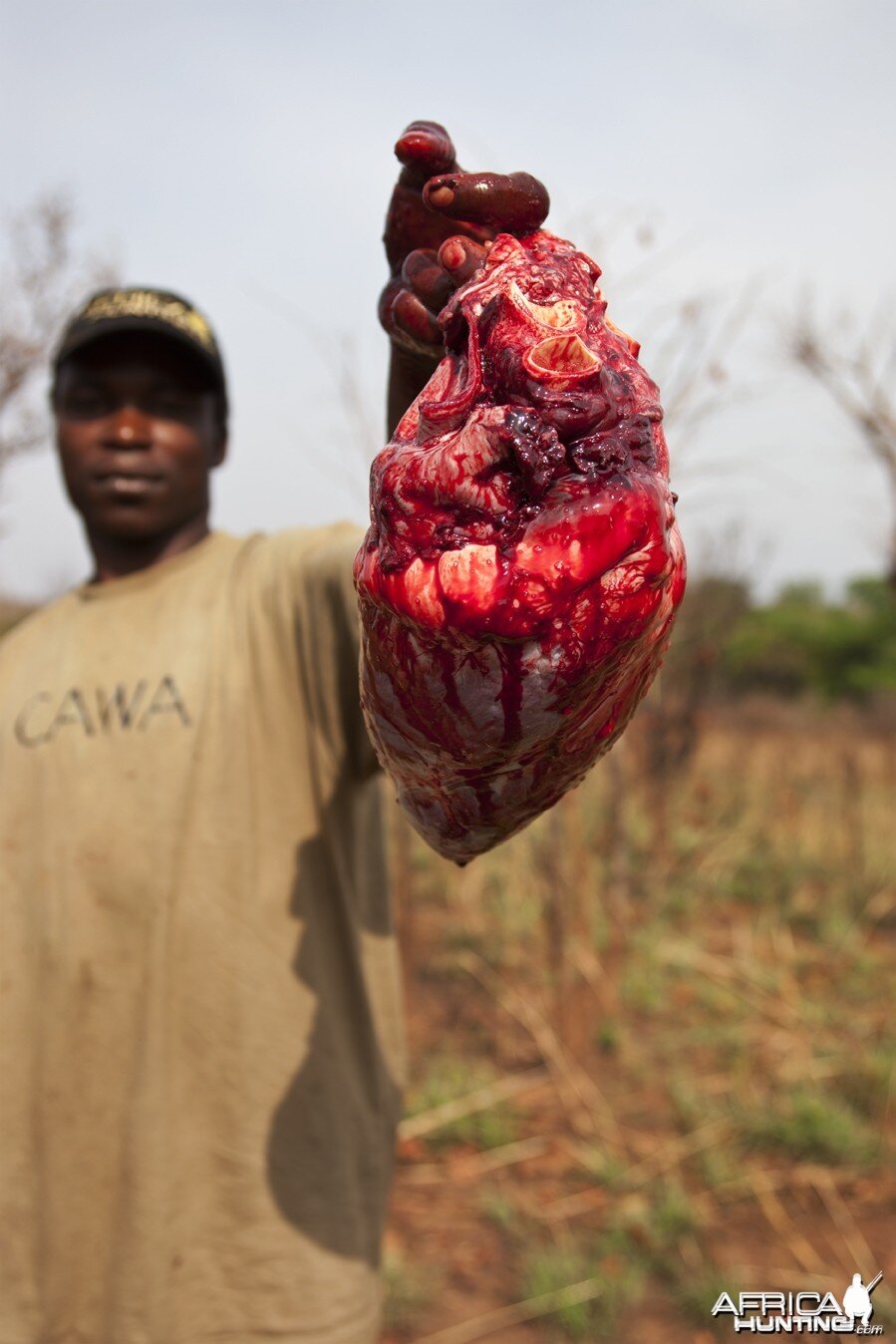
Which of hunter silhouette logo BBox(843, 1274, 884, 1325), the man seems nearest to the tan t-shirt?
the man

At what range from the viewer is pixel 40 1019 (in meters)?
1.52

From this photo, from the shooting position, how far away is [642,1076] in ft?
12.4

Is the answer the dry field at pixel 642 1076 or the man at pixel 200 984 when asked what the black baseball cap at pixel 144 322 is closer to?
the man at pixel 200 984

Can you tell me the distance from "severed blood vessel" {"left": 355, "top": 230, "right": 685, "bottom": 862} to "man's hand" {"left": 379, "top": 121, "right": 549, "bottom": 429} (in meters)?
0.03

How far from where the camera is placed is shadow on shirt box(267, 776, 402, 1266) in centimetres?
149

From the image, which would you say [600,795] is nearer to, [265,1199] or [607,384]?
[265,1199]

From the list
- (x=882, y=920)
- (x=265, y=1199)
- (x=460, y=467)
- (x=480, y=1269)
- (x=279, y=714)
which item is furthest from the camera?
(x=882, y=920)

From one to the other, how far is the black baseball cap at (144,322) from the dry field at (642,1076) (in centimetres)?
244

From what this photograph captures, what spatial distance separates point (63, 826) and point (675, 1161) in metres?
2.49

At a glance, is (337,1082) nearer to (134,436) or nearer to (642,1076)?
(134,436)

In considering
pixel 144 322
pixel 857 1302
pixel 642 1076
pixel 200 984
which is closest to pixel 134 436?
pixel 144 322

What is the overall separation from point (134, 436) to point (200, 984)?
0.86 metres

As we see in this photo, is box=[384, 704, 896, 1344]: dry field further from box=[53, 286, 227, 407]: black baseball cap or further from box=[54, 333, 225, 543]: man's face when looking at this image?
box=[53, 286, 227, 407]: black baseball cap

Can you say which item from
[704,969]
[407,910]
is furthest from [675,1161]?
[407,910]
